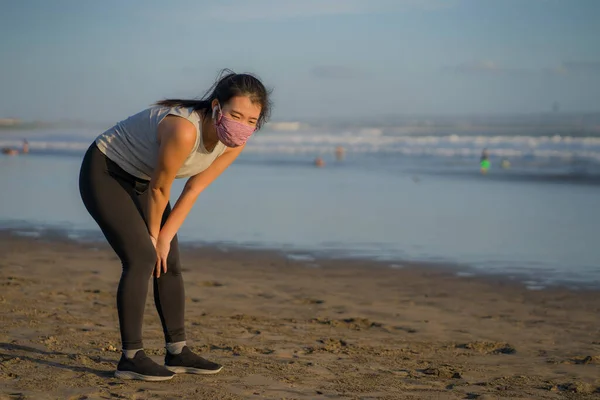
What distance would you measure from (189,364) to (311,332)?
135cm

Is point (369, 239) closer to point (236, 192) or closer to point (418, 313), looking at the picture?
point (418, 313)

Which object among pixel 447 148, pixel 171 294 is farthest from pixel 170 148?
pixel 447 148

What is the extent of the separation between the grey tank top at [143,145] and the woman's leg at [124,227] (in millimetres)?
58

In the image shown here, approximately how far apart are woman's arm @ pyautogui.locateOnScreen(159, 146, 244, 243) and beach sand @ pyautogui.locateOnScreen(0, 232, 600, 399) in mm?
745

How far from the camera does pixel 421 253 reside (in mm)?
8633

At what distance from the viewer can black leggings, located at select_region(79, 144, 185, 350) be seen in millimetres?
3873

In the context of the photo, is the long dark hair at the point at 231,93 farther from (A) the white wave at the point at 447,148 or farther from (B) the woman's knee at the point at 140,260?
(A) the white wave at the point at 447,148

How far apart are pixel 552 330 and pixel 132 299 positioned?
306cm

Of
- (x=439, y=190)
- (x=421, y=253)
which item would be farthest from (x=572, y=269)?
(x=439, y=190)

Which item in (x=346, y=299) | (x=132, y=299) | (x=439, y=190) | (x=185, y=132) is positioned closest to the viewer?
(x=185, y=132)

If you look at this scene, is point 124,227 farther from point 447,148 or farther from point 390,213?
point 447,148

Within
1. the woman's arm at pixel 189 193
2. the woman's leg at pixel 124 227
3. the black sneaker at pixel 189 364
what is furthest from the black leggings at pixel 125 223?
the black sneaker at pixel 189 364

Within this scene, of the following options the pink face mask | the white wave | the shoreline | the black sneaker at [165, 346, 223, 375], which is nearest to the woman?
the pink face mask

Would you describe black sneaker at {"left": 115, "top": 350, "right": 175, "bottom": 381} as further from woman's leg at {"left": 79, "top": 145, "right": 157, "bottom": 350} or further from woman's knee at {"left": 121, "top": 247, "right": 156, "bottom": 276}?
woman's knee at {"left": 121, "top": 247, "right": 156, "bottom": 276}
